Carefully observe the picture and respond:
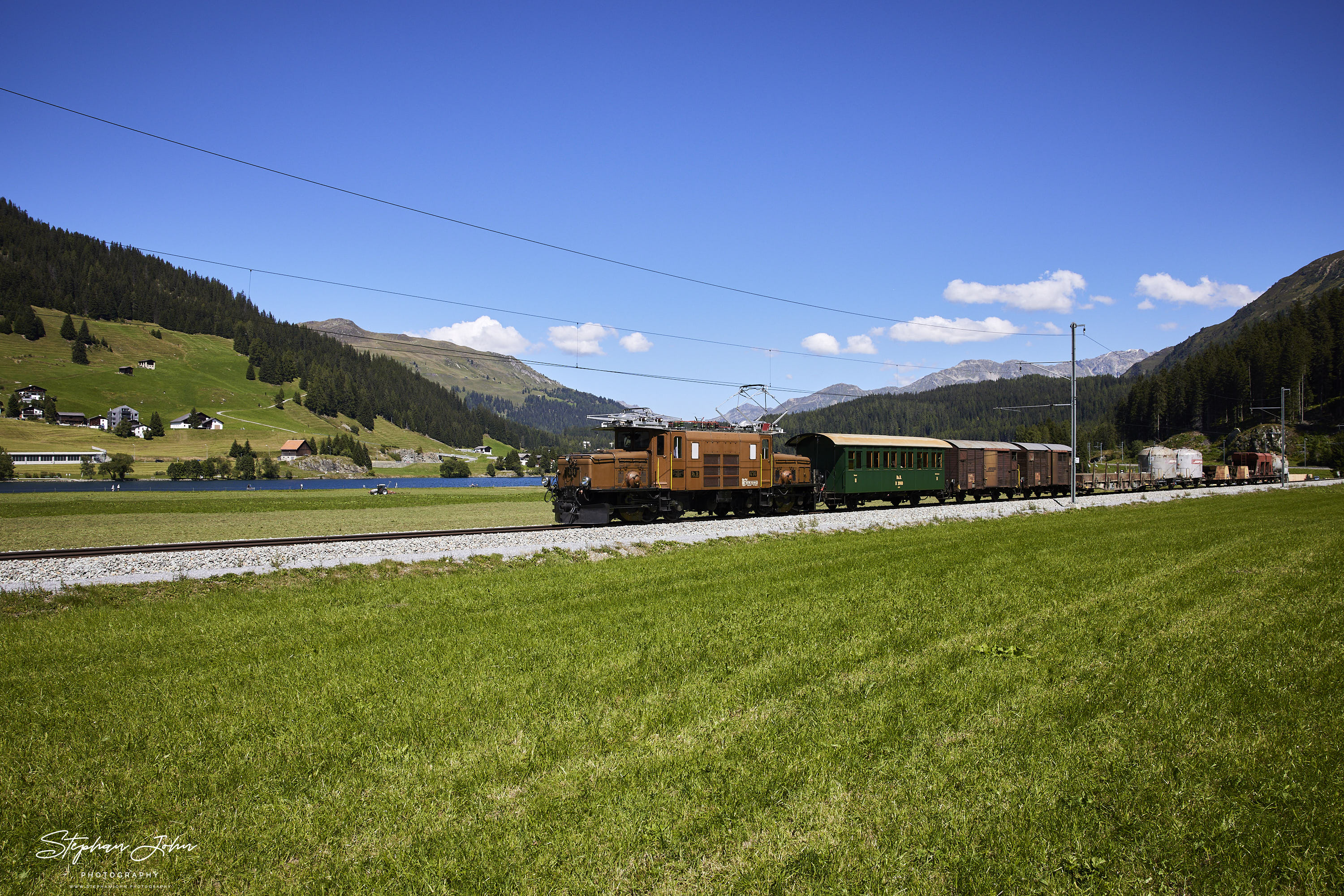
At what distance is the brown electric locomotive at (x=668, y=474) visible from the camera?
28500mm

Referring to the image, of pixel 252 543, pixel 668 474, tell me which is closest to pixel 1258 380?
pixel 668 474

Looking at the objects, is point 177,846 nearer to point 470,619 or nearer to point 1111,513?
point 470,619

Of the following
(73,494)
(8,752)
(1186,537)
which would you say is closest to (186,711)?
(8,752)

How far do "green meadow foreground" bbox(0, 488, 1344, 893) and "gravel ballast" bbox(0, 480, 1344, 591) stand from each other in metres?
4.38

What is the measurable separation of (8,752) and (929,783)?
784cm

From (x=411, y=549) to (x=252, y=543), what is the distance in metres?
6.19

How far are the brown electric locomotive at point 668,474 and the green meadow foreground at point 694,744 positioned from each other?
16262 mm

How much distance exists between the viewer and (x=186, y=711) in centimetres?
686

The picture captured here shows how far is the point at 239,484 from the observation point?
12162 cm

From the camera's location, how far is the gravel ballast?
51.5 feet

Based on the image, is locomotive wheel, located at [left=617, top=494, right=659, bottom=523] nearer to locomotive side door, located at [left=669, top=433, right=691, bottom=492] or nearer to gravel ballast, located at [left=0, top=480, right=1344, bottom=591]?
locomotive side door, located at [left=669, top=433, right=691, bottom=492]

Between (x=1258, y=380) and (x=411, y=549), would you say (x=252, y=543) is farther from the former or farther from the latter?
(x=1258, y=380)

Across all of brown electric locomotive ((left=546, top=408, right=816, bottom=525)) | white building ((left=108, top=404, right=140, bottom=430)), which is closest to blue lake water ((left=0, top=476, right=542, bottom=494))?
white building ((left=108, top=404, right=140, bottom=430))

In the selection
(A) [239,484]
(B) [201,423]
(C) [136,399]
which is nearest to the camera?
(A) [239,484]
